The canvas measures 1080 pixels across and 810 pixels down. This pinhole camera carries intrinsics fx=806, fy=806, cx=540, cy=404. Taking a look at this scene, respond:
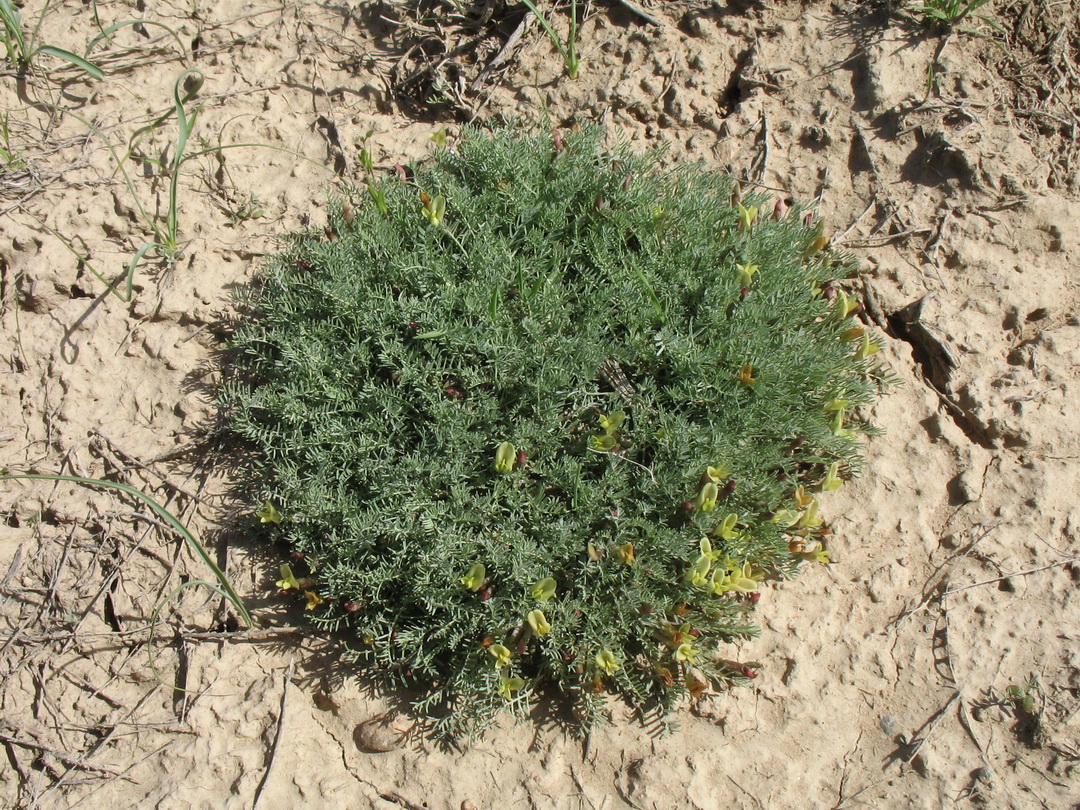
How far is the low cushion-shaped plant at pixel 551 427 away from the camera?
2818 mm

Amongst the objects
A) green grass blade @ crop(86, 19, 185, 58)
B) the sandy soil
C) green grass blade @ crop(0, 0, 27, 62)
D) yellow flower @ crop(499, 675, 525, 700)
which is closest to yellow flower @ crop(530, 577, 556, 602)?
yellow flower @ crop(499, 675, 525, 700)

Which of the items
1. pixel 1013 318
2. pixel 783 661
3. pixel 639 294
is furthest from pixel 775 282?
pixel 783 661

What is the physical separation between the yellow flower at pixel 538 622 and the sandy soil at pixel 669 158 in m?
0.46

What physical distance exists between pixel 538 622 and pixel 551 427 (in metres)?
0.70

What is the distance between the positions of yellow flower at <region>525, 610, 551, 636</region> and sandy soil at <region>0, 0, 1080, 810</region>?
18.1 inches

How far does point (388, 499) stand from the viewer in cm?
295

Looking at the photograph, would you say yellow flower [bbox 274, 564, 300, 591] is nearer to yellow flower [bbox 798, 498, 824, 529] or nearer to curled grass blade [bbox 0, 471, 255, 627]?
curled grass blade [bbox 0, 471, 255, 627]

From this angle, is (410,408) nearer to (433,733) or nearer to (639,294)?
(639,294)

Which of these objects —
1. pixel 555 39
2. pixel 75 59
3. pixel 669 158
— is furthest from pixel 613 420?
pixel 75 59

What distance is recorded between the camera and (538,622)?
2.66 meters

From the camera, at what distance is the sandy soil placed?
2785 millimetres

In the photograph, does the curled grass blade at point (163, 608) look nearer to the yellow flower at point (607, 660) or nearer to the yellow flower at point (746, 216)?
the yellow flower at point (607, 660)

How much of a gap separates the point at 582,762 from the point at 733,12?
11.8 feet

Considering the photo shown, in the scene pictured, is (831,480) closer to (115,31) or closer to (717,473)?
(717,473)
